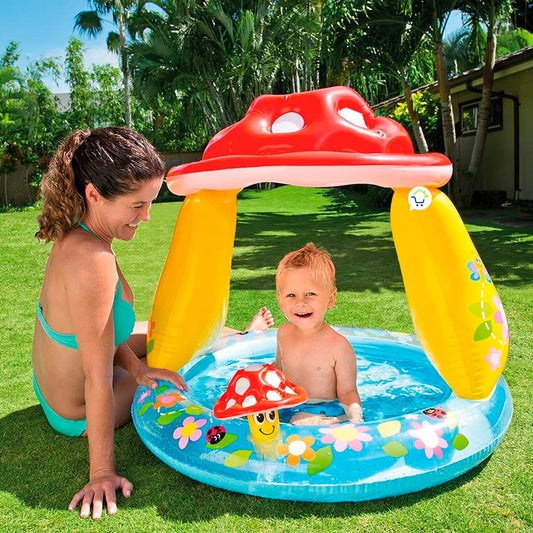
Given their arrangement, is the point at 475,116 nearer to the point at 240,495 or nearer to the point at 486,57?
the point at 486,57

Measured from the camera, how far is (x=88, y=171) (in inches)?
95.0

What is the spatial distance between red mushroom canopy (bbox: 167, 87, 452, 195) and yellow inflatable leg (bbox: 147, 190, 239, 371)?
255 millimetres

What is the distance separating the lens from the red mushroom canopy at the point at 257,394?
2.17 metres

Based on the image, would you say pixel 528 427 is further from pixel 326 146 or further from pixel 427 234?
pixel 326 146

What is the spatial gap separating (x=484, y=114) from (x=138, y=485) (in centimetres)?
1239

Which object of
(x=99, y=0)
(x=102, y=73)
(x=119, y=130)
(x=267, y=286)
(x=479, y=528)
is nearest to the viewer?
(x=479, y=528)

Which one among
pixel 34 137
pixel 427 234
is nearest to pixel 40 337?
pixel 427 234

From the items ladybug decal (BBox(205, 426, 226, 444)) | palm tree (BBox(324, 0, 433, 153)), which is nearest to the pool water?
ladybug decal (BBox(205, 426, 226, 444))

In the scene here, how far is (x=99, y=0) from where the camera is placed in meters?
26.8

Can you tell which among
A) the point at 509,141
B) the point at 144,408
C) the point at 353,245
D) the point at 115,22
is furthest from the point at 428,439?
the point at 115,22

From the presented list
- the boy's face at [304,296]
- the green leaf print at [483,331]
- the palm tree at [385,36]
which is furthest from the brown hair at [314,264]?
the palm tree at [385,36]

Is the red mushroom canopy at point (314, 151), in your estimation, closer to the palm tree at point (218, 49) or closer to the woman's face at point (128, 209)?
the woman's face at point (128, 209)

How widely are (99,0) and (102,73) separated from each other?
30.9 ft

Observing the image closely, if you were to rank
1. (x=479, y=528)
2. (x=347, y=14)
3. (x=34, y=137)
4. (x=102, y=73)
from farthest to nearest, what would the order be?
(x=102, y=73) < (x=34, y=137) < (x=347, y=14) < (x=479, y=528)
